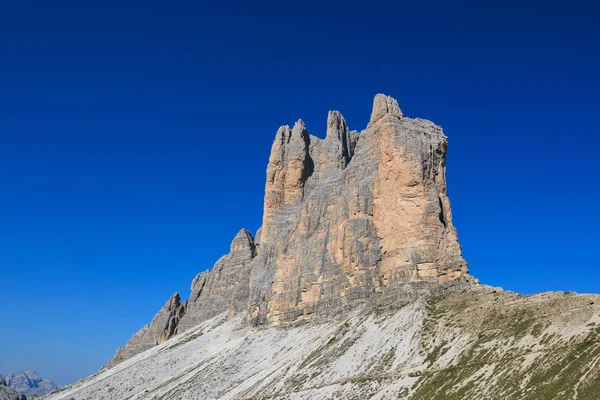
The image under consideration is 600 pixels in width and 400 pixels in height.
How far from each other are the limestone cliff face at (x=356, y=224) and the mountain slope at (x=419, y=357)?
6.15 m

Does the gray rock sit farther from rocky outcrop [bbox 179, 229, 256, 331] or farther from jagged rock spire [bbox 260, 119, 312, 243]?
jagged rock spire [bbox 260, 119, 312, 243]

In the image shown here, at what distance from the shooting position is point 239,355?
106688mm

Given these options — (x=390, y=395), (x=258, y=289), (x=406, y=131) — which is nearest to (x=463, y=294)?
(x=390, y=395)

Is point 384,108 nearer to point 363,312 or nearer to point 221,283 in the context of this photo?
point 363,312

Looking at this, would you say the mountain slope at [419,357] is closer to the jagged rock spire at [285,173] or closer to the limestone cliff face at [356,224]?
the limestone cliff face at [356,224]

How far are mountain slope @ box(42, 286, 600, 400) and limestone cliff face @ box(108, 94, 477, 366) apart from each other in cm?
615

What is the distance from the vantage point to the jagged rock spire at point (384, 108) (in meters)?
111

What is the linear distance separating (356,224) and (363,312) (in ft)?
69.2

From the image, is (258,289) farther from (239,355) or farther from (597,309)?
(597,309)

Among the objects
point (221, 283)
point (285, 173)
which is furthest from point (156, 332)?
point (285, 173)

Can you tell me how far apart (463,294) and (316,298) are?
39.8 m

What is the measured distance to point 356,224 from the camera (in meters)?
109

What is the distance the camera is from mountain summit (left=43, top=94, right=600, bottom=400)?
176ft

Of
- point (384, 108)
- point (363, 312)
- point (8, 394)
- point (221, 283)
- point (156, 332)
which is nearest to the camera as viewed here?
point (363, 312)
